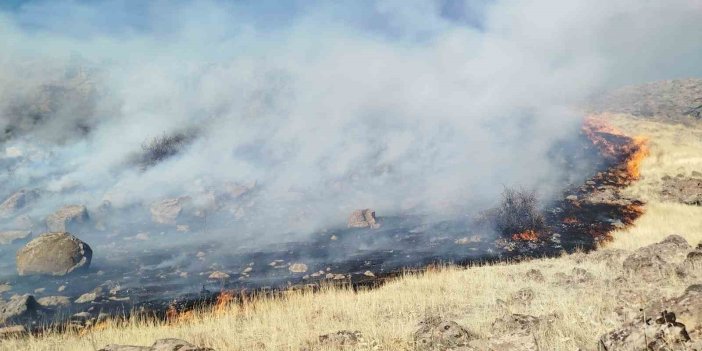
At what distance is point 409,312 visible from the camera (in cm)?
887

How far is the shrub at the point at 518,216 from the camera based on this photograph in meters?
22.5

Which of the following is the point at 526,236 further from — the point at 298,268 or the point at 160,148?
the point at 160,148

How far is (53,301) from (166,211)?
45.8 feet

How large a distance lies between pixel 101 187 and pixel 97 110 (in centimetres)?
1566

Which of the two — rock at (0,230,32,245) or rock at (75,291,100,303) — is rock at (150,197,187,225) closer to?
rock at (0,230,32,245)

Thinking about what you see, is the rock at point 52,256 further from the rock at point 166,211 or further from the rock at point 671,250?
the rock at point 671,250

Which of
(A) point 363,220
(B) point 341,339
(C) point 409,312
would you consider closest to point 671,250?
(C) point 409,312

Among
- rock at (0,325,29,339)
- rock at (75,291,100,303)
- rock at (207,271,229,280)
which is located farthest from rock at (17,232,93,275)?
rock at (0,325,29,339)

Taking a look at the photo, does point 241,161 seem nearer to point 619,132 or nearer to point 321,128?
point 321,128

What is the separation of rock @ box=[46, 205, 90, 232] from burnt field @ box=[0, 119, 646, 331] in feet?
3.54

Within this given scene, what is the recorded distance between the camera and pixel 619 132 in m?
45.8

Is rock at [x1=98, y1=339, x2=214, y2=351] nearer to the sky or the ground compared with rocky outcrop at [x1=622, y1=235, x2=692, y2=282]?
nearer to the sky

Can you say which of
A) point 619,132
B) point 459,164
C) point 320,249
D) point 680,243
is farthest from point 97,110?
point 619,132

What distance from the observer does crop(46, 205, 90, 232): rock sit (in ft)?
75.0
